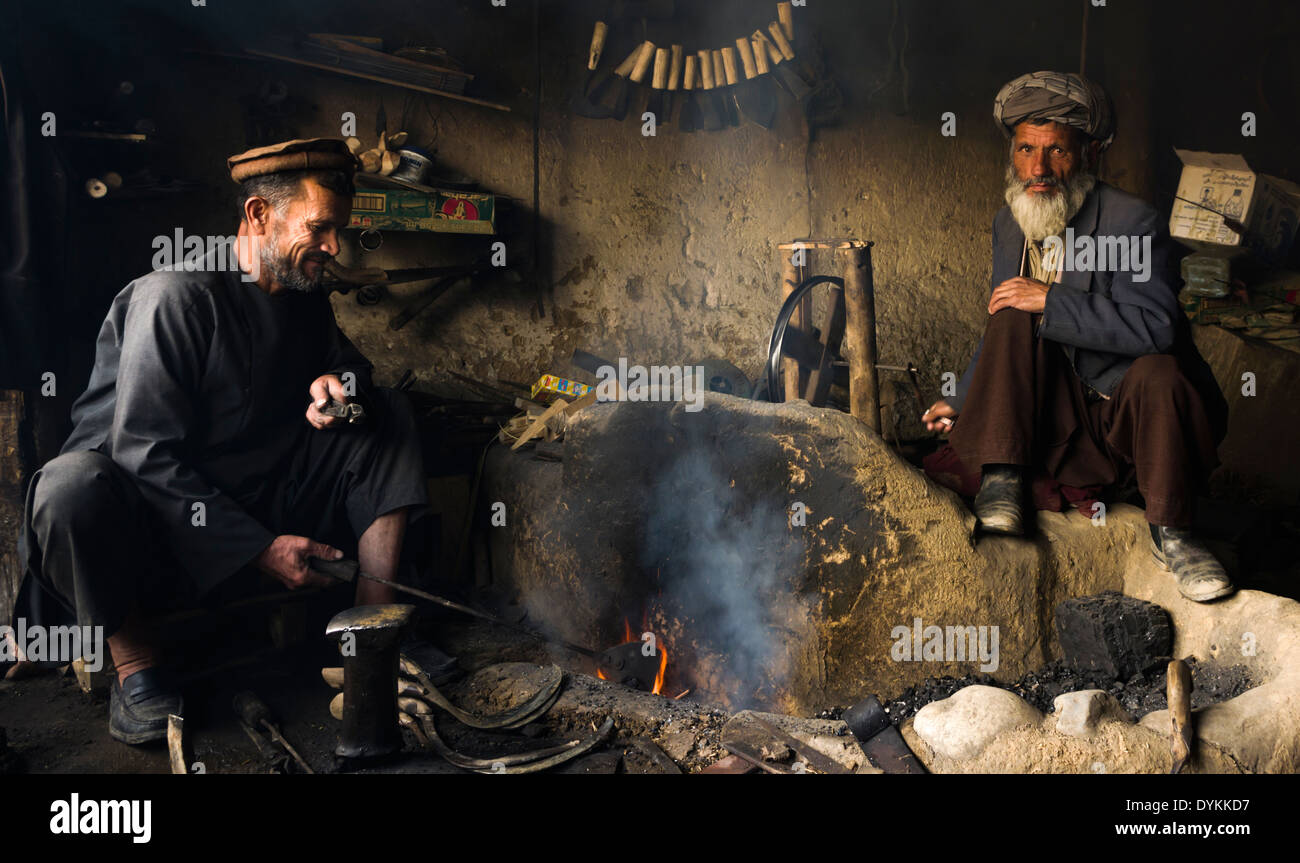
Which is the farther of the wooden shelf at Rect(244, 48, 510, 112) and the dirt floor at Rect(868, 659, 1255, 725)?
the wooden shelf at Rect(244, 48, 510, 112)

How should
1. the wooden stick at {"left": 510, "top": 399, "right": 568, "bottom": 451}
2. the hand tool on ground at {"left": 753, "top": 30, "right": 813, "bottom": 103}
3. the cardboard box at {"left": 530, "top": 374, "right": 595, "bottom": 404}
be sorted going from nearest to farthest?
the wooden stick at {"left": 510, "top": 399, "right": 568, "bottom": 451} → the cardboard box at {"left": 530, "top": 374, "right": 595, "bottom": 404} → the hand tool on ground at {"left": 753, "top": 30, "right": 813, "bottom": 103}

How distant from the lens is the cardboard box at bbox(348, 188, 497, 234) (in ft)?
15.8

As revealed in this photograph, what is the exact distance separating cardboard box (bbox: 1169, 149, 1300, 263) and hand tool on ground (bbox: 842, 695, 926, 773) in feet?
16.0

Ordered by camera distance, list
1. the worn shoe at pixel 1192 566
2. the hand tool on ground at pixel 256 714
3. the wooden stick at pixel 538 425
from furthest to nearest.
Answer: the wooden stick at pixel 538 425, the worn shoe at pixel 1192 566, the hand tool on ground at pixel 256 714

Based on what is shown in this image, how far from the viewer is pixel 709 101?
5926mm

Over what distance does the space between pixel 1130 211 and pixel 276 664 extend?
362 cm

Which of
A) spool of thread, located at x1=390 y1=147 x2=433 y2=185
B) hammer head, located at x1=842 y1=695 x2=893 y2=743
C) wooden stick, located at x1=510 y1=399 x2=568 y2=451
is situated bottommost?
hammer head, located at x1=842 y1=695 x2=893 y2=743

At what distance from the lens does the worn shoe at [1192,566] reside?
10.8ft

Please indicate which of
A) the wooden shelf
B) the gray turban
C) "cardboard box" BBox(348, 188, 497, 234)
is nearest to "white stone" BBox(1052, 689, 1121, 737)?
the gray turban

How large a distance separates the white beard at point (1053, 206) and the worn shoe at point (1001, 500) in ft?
3.14

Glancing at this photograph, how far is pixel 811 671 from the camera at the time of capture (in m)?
3.48

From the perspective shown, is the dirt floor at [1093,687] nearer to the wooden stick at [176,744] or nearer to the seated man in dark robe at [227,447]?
the seated man in dark robe at [227,447]

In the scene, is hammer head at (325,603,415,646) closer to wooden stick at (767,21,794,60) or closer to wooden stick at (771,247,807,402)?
wooden stick at (771,247,807,402)

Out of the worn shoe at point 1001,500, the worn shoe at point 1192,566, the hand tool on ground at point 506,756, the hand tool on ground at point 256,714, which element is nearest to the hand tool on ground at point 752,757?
the hand tool on ground at point 506,756
